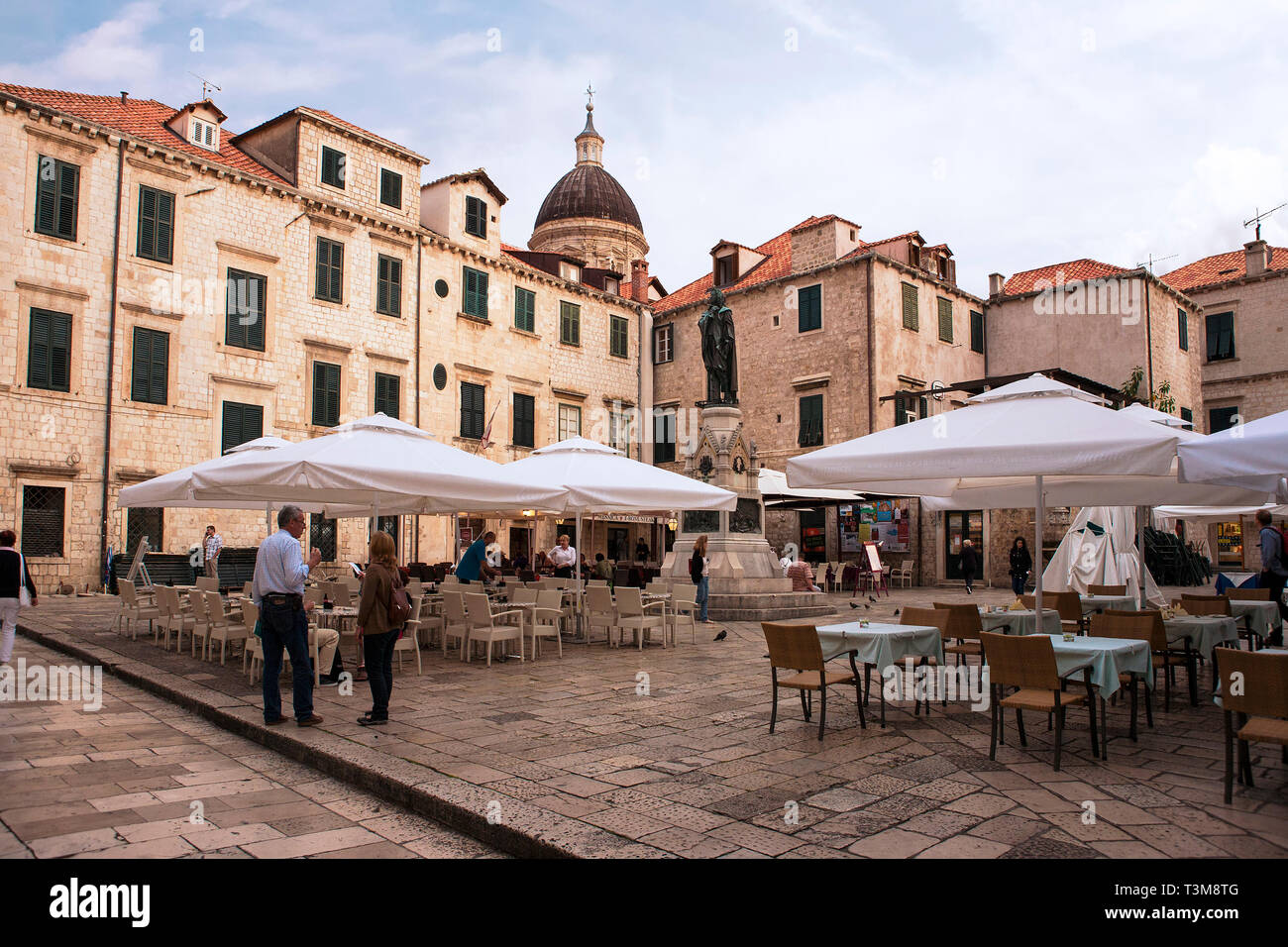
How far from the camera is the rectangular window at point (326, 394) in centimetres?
2373

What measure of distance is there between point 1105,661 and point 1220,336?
33.1 metres

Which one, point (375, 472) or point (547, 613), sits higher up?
point (375, 472)

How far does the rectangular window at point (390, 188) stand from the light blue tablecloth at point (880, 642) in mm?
22162

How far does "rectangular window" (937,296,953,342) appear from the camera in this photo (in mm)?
29438

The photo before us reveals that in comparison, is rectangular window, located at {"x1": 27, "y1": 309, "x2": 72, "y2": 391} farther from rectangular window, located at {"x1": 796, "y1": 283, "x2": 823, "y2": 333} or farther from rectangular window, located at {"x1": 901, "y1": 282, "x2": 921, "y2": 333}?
rectangular window, located at {"x1": 901, "y1": 282, "x2": 921, "y2": 333}

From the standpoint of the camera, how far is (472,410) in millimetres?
27219

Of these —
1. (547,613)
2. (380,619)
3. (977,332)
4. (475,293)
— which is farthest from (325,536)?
(977,332)

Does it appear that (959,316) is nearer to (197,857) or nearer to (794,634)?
(794,634)

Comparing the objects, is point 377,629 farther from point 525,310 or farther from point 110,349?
point 525,310

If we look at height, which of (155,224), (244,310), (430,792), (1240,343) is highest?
(155,224)

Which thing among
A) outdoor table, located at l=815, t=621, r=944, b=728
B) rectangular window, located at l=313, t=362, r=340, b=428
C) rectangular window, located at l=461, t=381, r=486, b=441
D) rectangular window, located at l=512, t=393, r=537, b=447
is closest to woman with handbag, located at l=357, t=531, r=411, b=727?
outdoor table, located at l=815, t=621, r=944, b=728

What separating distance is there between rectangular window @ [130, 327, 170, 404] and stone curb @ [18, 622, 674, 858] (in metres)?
14.9

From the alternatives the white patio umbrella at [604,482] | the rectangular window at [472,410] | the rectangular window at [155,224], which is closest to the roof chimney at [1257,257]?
the rectangular window at [472,410]

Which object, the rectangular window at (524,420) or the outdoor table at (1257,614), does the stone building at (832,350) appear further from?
the outdoor table at (1257,614)
